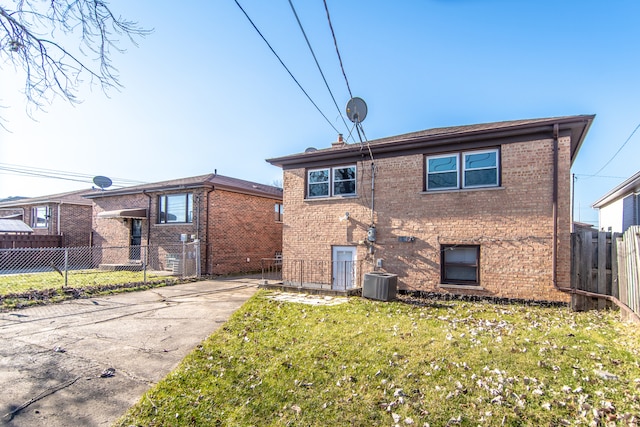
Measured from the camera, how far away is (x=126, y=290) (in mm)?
11023

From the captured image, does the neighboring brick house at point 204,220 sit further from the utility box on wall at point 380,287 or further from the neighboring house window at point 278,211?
the utility box on wall at point 380,287

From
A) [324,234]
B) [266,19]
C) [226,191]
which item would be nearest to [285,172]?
[324,234]

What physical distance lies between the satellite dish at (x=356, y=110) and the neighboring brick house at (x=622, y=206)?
10.2 m

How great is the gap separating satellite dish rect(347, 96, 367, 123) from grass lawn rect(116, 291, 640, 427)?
545 centimetres

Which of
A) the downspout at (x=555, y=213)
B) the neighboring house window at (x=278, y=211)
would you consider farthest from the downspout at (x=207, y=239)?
the downspout at (x=555, y=213)

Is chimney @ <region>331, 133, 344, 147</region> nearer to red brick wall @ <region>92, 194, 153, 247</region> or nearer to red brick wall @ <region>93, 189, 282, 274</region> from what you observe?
red brick wall @ <region>93, 189, 282, 274</region>

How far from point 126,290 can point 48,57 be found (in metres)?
8.84

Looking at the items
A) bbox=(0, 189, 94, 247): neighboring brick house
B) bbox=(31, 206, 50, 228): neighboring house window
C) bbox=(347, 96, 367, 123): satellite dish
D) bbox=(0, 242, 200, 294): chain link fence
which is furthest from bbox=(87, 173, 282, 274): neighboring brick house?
bbox=(347, 96, 367, 123): satellite dish

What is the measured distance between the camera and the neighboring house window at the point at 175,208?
1616cm

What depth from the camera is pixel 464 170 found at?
382 inches

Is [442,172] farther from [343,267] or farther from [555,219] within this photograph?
[343,267]

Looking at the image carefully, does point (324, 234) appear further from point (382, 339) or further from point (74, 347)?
point (74, 347)

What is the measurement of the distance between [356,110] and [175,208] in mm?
11294

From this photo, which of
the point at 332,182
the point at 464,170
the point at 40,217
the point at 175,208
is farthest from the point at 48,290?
the point at 40,217
